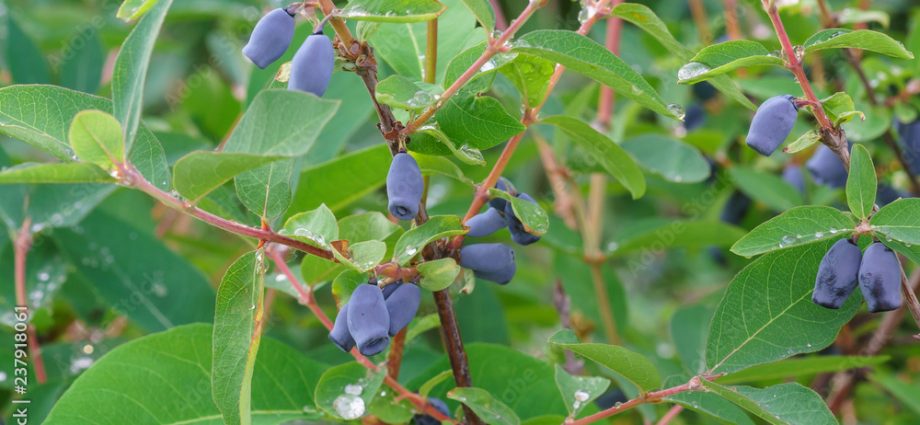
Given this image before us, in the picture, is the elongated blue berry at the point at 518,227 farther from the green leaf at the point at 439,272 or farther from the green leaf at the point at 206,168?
Answer: the green leaf at the point at 206,168

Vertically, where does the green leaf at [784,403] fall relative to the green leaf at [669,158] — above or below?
below

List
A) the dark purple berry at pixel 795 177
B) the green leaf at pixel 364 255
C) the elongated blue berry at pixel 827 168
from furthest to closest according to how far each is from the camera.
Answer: the dark purple berry at pixel 795 177
the elongated blue berry at pixel 827 168
the green leaf at pixel 364 255

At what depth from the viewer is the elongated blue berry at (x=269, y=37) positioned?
0.86 metres

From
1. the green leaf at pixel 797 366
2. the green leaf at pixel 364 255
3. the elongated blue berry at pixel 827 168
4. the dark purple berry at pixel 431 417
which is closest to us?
the green leaf at pixel 364 255

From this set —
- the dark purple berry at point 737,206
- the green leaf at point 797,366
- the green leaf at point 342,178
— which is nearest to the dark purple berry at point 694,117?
the dark purple berry at point 737,206

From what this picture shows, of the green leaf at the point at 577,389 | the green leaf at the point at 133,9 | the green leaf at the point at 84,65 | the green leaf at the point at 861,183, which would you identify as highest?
the green leaf at the point at 84,65

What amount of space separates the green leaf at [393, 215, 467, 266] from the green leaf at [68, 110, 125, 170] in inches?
10.2

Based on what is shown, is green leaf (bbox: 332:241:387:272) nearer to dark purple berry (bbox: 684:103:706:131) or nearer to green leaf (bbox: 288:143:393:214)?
green leaf (bbox: 288:143:393:214)

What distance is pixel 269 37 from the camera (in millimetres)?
866

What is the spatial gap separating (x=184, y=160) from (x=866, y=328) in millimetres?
1381

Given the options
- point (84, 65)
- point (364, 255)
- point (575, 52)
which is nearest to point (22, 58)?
point (84, 65)

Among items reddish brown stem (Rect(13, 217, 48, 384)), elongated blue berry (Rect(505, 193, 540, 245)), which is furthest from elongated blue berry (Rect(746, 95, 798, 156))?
reddish brown stem (Rect(13, 217, 48, 384))

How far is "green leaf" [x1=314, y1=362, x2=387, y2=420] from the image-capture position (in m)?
1.00

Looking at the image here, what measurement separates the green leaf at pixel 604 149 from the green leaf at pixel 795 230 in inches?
8.5
